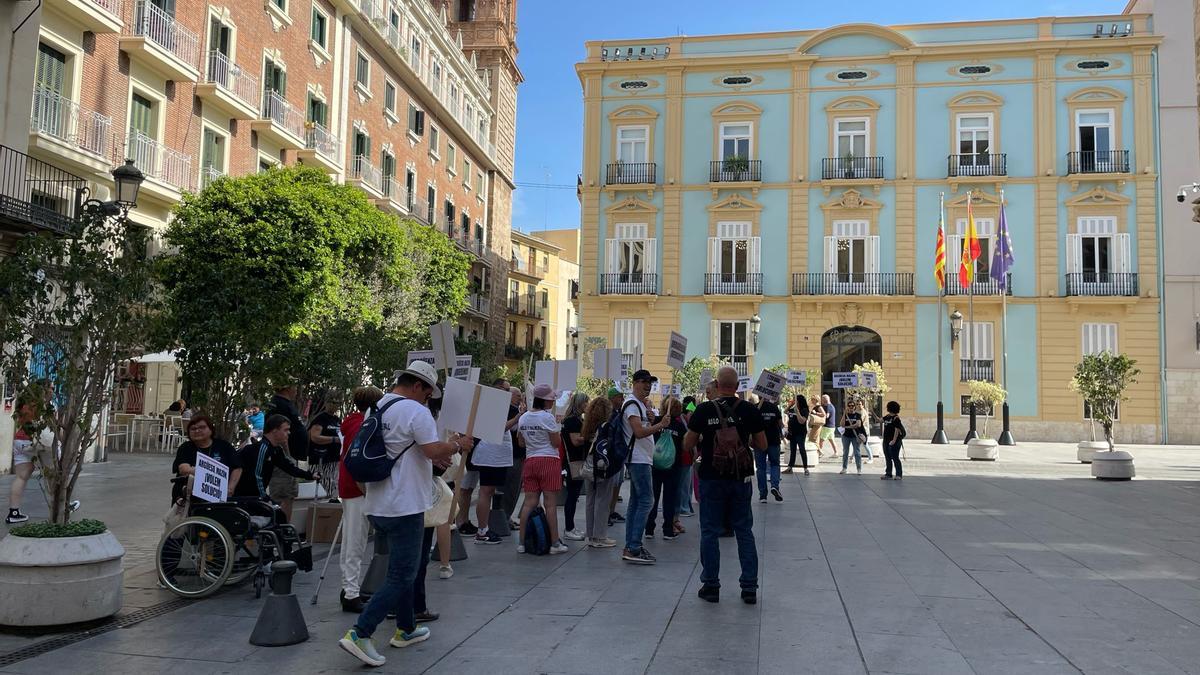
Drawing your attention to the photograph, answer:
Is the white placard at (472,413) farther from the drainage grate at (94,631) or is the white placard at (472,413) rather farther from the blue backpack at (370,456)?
the drainage grate at (94,631)

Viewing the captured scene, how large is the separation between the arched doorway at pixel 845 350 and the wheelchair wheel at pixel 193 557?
30825 mm

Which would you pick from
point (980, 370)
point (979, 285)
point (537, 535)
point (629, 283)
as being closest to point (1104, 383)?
point (980, 370)

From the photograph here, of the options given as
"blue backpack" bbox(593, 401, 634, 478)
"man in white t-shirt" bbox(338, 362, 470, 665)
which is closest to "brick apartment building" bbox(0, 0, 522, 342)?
"blue backpack" bbox(593, 401, 634, 478)

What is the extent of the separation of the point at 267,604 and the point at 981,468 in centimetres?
1885

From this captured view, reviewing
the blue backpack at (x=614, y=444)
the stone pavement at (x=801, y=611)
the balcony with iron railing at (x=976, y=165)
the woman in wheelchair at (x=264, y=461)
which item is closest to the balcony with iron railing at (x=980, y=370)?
the balcony with iron railing at (x=976, y=165)

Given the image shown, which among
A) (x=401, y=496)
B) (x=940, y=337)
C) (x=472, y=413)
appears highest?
(x=940, y=337)

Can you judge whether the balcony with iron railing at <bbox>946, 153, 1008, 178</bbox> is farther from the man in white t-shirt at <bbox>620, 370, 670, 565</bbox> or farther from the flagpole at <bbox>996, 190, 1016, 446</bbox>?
the man in white t-shirt at <bbox>620, 370, 670, 565</bbox>

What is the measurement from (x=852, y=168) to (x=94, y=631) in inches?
1345

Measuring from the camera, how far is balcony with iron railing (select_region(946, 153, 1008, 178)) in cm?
3516

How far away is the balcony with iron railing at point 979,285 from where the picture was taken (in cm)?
3464

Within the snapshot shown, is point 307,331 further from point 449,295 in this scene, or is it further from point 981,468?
point 981,468

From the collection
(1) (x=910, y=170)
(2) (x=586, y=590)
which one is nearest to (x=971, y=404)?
(1) (x=910, y=170)

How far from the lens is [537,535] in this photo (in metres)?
8.87

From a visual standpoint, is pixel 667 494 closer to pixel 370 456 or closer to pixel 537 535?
pixel 537 535
